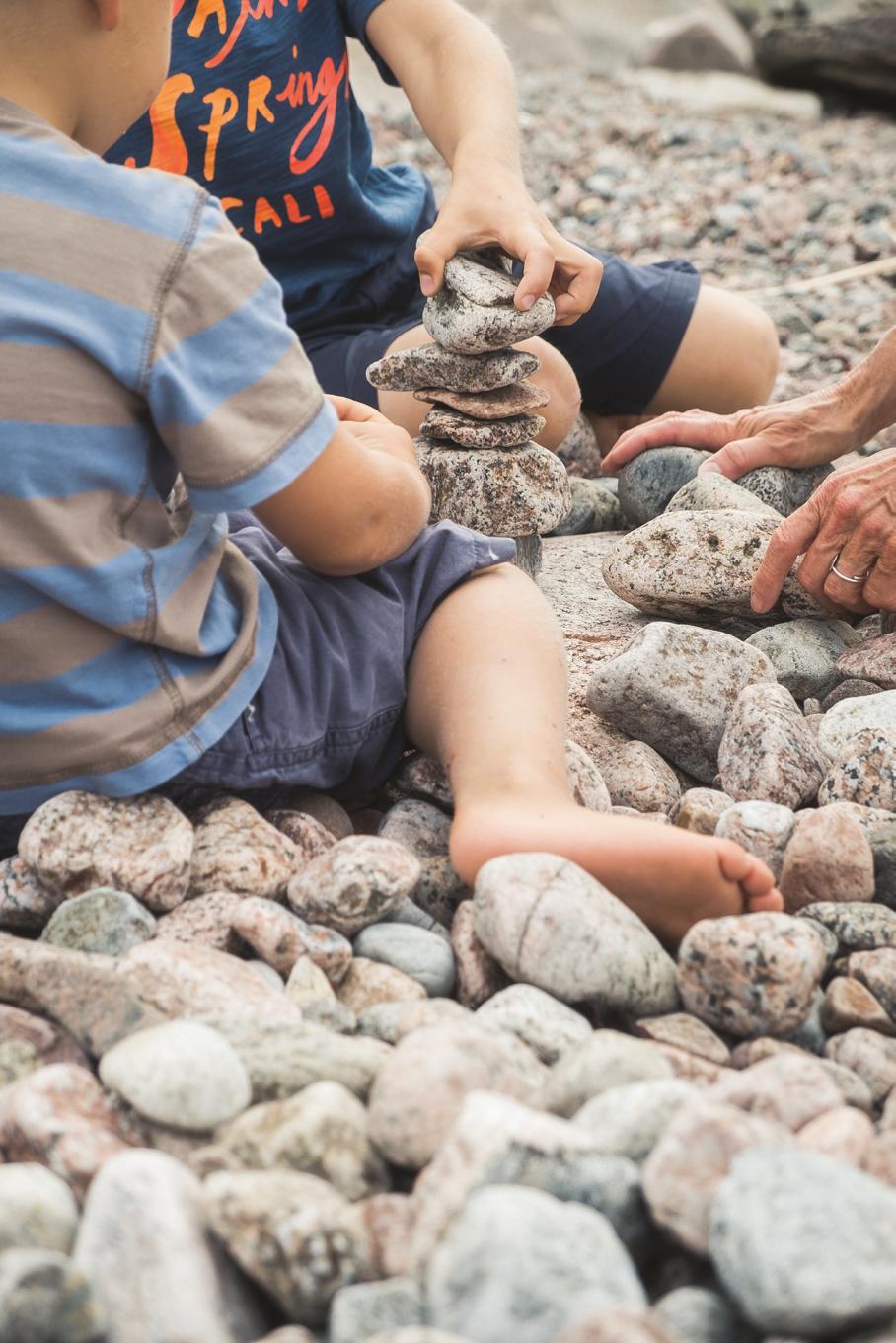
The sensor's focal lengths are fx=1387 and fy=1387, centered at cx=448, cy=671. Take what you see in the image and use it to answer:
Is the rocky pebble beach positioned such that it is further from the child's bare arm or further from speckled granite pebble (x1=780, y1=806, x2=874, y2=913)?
the child's bare arm

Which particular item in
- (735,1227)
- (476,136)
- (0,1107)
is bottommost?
(0,1107)

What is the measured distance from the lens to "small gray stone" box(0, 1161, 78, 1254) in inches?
43.0

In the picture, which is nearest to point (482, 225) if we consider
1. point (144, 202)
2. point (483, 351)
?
point (483, 351)

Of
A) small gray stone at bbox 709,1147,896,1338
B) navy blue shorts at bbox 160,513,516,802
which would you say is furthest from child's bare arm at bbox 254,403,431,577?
small gray stone at bbox 709,1147,896,1338

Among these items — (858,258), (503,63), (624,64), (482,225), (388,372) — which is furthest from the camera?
(624,64)

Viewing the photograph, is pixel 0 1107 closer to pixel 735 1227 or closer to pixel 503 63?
pixel 735 1227

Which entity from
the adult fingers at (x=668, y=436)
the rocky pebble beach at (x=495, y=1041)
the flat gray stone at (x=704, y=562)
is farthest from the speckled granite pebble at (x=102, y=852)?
the adult fingers at (x=668, y=436)

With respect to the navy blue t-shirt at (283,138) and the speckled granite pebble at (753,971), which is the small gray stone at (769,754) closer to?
the speckled granite pebble at (753,971)

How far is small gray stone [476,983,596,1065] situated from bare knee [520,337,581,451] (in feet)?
6.17

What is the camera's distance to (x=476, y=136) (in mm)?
2887

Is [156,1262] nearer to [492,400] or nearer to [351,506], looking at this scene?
[351,506]

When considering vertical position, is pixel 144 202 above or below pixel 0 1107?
above

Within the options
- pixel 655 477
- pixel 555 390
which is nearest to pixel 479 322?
pixel 555 390

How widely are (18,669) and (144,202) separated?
569 millimetres
